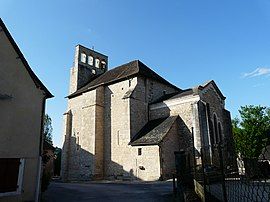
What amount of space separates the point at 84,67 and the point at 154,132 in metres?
14.8

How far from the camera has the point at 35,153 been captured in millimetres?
10023

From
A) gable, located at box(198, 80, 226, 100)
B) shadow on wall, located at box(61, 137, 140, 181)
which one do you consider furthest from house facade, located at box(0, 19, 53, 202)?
gable, located at box(198, 80, 226, 100)

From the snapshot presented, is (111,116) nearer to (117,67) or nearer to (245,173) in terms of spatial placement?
(117,67)

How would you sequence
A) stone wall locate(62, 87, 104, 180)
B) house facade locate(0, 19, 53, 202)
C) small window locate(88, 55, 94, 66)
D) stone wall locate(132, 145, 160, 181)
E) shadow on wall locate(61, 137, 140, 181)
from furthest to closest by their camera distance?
small window locate(88, 55, 94, 66), stone wall locate(62, 87, 104, 180), shadow on wall locate(61, 137, 140, 181), stone wall locate(132, 145, 160, 181), house facade locate(0, 19, 53, 202)

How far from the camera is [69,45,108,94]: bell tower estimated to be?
30.0 meters

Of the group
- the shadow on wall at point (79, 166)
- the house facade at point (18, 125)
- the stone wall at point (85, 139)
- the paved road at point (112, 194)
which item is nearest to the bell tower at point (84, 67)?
the stone wall at point (85, 139)

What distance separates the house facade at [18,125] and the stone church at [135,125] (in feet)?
34.7

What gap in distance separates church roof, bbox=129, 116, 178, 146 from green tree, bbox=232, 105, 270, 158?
437 inches

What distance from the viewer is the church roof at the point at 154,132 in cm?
1952

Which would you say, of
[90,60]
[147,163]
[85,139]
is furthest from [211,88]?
[90,60]

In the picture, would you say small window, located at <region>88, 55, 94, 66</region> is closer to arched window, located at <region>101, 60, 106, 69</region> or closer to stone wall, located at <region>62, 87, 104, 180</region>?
arched window, located at <region>101, 60, 106, 69</region>

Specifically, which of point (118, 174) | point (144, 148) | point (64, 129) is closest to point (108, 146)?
point (118, 174)

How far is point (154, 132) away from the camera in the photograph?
20766 millimetres

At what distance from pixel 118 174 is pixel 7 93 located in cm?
1484
